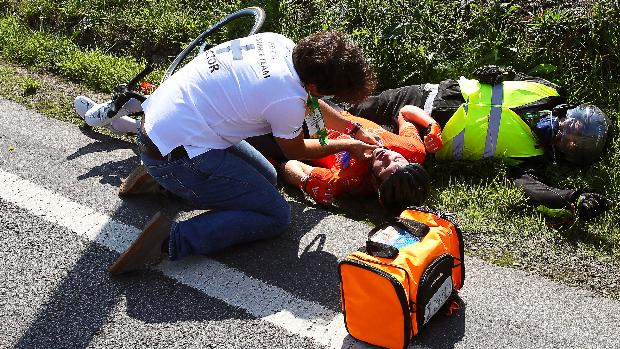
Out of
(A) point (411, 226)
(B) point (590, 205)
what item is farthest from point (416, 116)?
(A) point (411, 226)

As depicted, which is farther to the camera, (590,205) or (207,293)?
(590,205)

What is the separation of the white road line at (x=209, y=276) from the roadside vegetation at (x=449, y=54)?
989mm

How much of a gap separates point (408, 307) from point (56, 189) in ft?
7.57

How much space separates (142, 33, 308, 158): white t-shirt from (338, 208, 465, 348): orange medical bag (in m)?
0.76

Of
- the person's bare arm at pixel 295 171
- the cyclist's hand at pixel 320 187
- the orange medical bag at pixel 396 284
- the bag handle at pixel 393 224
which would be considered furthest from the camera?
the person's bare arm at pixel 295 171

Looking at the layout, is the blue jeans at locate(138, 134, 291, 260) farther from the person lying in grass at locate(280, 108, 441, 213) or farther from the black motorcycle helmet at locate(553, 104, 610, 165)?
the black motorcycle helmet at locate(553, 104, 610, 165)

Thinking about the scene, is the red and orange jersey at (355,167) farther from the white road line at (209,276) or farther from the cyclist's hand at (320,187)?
the white road line at (209,276)

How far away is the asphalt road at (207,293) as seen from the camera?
3230 mm

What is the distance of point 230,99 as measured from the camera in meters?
3.57

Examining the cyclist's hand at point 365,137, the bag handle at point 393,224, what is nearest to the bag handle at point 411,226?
the bag handle at point 393,224

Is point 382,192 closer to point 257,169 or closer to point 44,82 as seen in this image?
point 257,169

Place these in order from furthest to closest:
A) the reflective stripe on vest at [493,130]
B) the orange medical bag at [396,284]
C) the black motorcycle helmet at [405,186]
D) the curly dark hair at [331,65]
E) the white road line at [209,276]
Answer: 1. the reflective stripe on vest at [493,130]
2. the black motorcycle helmet at [405,186]
3. the curly dark hair at [331,65]
4. the white road line at [209,276]
5. the orange medical bag at [396,284]

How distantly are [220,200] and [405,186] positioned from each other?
1.03 metres

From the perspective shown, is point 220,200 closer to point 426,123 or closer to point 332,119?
point 332,119
